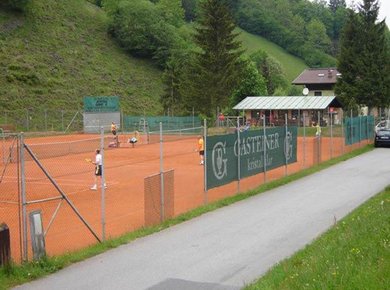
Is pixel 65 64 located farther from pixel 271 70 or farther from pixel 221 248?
pixel 221 248

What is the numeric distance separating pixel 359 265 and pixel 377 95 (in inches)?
2134

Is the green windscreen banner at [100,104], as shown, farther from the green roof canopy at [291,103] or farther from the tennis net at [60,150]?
the tennis net at [60,150]

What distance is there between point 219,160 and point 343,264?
10414mm

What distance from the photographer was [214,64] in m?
65.4

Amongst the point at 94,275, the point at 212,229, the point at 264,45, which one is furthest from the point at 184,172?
the point at 264,45

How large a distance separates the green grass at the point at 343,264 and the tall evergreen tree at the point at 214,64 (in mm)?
54855

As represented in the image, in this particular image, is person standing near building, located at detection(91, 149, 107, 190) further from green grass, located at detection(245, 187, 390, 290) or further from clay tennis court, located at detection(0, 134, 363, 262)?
green grass, located at detection(245, 187, 390, 290)

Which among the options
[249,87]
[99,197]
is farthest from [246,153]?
[249,87]

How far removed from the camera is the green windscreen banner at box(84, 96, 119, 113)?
224ft

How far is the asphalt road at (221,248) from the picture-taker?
31.2 ft

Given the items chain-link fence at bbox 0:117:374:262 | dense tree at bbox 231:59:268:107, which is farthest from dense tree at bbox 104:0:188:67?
chain-link fence at bbox 0:117:374:262

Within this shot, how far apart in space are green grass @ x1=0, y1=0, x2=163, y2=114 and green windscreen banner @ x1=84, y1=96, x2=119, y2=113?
23.8 ft

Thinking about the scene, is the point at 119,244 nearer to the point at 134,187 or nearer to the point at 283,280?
the point at 283,280

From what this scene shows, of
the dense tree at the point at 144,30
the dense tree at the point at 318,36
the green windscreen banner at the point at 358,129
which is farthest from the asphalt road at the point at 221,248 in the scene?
the dense tree at the point at 318,36
